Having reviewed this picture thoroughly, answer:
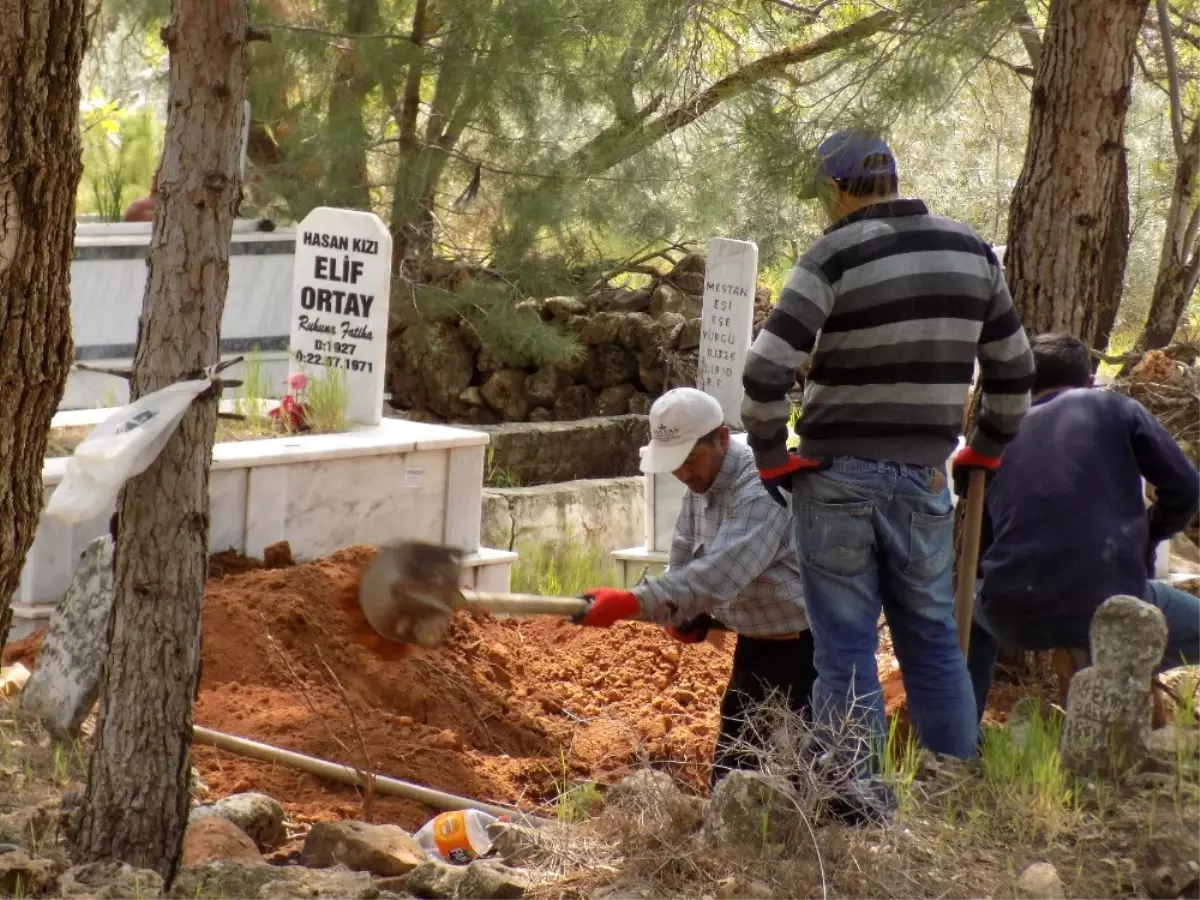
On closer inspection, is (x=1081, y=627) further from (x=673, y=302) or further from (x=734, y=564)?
(x=673, y=302)

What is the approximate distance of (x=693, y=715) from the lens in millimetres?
6512

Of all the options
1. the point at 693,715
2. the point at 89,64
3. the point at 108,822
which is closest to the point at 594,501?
the point at 693,715

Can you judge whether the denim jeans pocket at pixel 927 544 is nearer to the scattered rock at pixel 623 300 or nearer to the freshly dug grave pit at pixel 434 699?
the freshly dug grave pit at pixel 434 699

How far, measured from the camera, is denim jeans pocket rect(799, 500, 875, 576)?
454 cm

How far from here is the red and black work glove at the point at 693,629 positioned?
507 cm

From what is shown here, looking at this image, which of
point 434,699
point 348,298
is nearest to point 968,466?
point 434,699

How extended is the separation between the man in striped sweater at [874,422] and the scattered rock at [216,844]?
4.93ft

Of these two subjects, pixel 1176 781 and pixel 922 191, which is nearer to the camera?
pixel 1176 781

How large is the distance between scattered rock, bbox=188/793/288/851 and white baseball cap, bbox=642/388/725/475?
140 centimetres

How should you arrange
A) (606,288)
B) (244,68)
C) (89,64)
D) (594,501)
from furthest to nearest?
(89,64), (606,288), (594,501), (244,68)

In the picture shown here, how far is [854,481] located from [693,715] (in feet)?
7.13

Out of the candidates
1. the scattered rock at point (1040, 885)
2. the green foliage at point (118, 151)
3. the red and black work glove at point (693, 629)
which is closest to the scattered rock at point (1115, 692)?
the scattered rock at point (1040, 885)

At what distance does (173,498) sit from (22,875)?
90 cm

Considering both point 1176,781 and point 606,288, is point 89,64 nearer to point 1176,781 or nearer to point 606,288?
point 606,288
